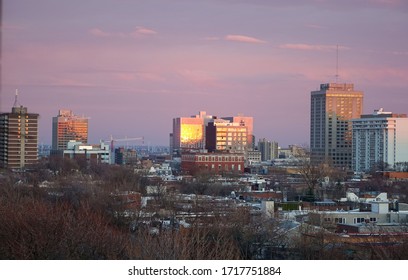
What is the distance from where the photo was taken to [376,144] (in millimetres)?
35156

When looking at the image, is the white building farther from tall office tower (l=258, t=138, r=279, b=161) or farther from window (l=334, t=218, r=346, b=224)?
window (l=334, t=218, r=346, b=224)

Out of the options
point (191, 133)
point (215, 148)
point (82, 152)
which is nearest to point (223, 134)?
point (215, 148)

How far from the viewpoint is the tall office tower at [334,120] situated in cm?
4050

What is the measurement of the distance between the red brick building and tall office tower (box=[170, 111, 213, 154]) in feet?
1.28

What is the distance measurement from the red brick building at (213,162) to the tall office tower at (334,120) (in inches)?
231

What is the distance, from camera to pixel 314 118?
138ft

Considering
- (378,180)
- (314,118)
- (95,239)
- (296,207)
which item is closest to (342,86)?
(314,118)

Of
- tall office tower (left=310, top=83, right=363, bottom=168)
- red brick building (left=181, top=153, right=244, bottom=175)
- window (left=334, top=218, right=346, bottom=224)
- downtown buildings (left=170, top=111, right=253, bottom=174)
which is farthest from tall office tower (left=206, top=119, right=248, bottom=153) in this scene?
window (left=334, top=218, right=346, bottom=224)

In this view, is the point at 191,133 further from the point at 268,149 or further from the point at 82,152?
the point at 268,149

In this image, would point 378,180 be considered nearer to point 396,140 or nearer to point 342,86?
point 396,140

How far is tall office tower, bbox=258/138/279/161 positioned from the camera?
168ft

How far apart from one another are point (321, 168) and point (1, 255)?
2377cm

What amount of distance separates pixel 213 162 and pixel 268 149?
19.7 meters

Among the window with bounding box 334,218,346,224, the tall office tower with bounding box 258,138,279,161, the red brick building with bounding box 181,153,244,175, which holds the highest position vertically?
the tall office tower with bounding box 258,138,279,161
